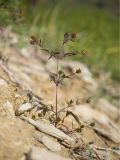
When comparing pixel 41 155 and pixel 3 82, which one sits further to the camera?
pixel 3 82

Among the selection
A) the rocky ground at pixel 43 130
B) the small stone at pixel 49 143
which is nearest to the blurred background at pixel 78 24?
the rocky ground at pixel 43 130

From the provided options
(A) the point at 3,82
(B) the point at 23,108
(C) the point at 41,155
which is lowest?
(C) the point at 41,155

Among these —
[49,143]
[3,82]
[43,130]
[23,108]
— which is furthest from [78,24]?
[49,143]

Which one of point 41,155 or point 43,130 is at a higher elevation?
point 43,130

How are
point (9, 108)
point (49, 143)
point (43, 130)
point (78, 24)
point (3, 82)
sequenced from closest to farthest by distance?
point (49, 143)
point (43, 130)
point (9, 108)
point (3, 82)
point (78, 24)

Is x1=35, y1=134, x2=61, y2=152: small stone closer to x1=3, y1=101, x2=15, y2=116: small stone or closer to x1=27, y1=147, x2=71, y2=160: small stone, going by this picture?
x1=27, y1=147, x2=71, y2=160: small stone

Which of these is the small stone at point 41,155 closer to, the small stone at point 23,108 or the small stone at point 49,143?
the small stone at point 49,143

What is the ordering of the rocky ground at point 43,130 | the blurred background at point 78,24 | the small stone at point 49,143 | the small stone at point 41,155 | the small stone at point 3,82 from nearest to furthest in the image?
the small stone at point 41,155, the rocky ground at point 43,130, the small stone at point 49,143, the small stone at point 3,82, the blurred background at point 78,24

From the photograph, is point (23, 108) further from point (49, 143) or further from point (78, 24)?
point (78, 24)

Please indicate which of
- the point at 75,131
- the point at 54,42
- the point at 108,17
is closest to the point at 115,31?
the point at 108,17
